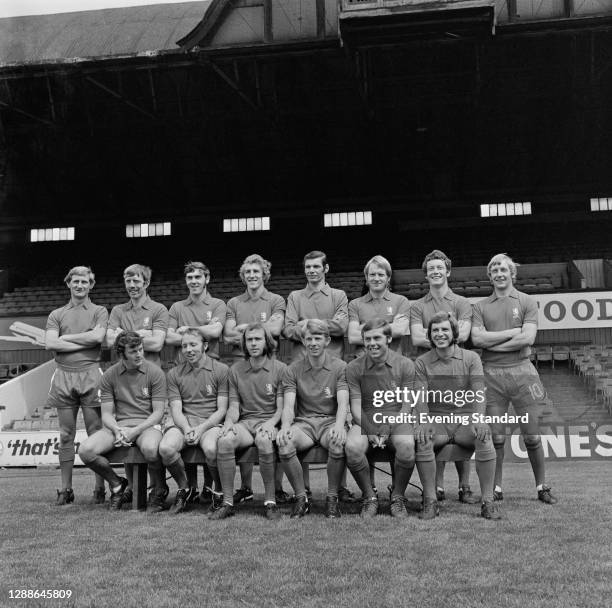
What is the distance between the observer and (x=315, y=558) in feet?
12.7

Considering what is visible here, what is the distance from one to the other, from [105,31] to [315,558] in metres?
20.0

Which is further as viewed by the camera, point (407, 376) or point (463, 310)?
point (463, 310)

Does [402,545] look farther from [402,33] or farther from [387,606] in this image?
[402,33]

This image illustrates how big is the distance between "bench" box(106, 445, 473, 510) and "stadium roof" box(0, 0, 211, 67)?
15.3 metres

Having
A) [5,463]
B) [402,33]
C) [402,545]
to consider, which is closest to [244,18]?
[402,33]

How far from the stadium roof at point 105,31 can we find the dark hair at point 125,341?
48.3ft

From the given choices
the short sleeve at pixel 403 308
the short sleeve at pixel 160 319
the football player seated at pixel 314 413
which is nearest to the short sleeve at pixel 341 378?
the football player seated at pixel 314 413

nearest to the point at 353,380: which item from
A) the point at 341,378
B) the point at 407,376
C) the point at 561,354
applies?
the point at 341,378

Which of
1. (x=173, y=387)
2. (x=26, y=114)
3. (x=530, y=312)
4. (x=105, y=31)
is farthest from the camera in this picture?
(x=105, y=31)

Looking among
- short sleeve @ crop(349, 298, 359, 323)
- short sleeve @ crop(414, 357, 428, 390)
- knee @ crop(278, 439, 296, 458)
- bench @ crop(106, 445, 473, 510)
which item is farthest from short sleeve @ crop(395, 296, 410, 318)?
knee @ crop(278, 439, 296, 458)

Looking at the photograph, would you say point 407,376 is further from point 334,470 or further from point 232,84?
point 232,84

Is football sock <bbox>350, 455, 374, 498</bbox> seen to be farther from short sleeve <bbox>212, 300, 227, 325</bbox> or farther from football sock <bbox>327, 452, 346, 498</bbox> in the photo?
short sleeve <bbox>212, 300, 227, 325</bbox>

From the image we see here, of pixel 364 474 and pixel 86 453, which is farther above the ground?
pixel 86 453

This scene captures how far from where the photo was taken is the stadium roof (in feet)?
62.1
